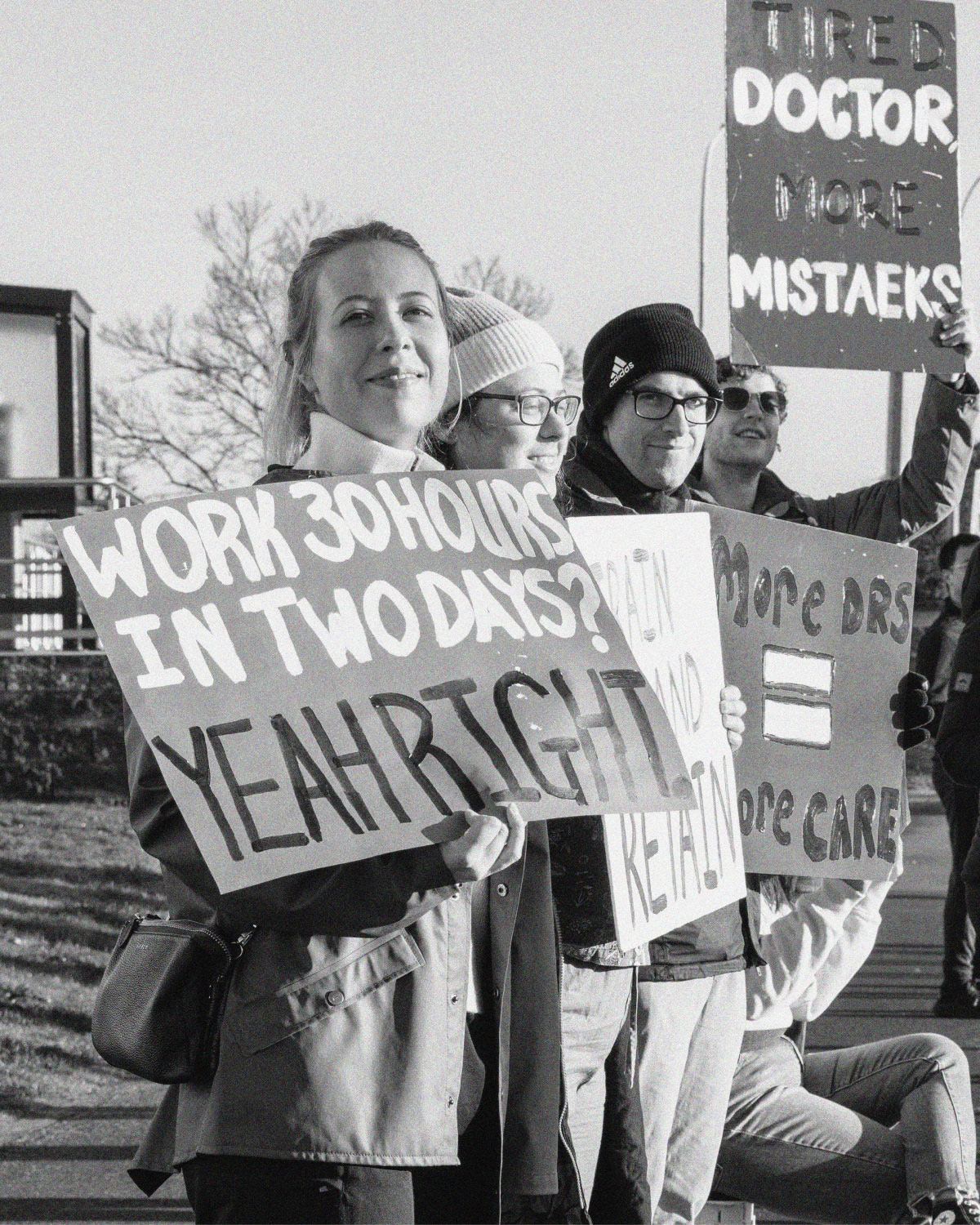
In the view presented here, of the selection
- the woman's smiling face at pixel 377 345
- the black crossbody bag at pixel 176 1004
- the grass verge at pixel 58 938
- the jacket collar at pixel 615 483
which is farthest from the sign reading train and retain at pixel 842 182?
the grass verge at pixel 58 938

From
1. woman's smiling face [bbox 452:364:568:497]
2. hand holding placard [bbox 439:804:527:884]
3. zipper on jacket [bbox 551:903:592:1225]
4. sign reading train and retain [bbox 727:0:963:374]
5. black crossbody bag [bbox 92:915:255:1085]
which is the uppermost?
sign reading train and retain [bbox 727:0:963:374]

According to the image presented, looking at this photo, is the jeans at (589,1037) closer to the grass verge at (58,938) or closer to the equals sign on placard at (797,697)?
the equals sign on placard at (797,697)

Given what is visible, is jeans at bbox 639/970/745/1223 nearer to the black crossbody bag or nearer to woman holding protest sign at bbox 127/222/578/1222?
woman holding protest sign at bbox 127/222/578/1222

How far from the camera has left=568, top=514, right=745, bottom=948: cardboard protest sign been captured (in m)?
2.53

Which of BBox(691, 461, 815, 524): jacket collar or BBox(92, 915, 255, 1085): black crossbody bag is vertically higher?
BBox(691, 461, 815, 524): jacket collar

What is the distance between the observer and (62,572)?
15.7 m

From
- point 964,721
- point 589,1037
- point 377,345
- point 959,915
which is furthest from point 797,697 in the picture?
point 959,915

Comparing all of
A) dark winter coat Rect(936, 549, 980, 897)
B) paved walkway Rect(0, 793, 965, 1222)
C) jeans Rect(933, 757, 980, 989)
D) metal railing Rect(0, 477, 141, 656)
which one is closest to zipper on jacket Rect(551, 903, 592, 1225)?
paved walkway Rect(0, 793, 965, 1222)

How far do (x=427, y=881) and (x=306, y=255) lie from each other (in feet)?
2.99

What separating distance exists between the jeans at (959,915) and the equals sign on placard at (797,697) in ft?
12.5

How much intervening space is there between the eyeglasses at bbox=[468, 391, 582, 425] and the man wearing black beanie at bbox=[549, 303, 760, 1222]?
0.11 metres

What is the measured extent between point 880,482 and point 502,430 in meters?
1.21

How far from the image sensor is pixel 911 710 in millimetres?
3059

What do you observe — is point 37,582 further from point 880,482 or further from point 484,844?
point 484,844
